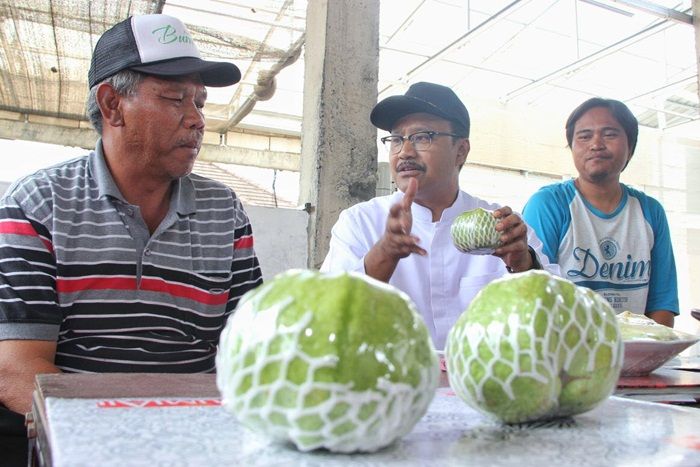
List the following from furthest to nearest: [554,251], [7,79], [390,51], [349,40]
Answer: [390,51], [7,79], [349,40], [554,251]

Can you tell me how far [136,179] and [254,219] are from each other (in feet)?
4.07

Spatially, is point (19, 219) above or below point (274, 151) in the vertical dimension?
below

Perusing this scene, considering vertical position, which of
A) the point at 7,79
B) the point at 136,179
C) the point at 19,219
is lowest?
the point at 19,219

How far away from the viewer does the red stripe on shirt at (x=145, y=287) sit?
1.70m

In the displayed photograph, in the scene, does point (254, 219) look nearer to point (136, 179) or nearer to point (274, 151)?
point (136, 179)

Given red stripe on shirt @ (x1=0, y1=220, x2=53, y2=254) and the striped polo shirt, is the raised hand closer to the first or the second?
the striped polo shirt

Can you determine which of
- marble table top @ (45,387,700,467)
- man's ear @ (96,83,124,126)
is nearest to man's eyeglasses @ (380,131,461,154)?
man's ear @ (96,83,124,126)

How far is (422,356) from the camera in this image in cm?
64

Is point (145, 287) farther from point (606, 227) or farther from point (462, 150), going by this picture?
point (606, 227)

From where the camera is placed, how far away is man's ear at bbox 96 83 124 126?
1949 millimetres

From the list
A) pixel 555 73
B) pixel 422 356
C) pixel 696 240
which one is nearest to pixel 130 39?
pixel 422 356

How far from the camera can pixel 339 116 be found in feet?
11.1

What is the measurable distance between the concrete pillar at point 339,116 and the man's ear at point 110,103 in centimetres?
147

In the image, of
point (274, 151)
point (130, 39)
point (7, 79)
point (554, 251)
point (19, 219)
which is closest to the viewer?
point (19, 219)
